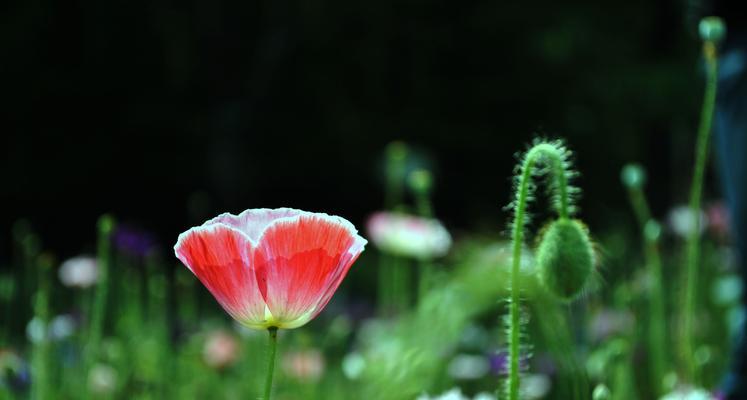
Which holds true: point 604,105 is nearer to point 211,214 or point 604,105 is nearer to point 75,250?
point 211,214

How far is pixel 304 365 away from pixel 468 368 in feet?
2.56

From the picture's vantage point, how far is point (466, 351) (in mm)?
3443

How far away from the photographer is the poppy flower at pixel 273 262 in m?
0.82

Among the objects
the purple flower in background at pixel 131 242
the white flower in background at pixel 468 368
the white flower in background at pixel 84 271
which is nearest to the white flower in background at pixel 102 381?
the white flower in background at pixel 84 271

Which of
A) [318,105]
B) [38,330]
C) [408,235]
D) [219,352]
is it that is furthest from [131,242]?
[318,105]

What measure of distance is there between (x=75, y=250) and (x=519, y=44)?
12.8ft

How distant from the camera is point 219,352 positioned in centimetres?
263

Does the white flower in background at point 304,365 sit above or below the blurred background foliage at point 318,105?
below

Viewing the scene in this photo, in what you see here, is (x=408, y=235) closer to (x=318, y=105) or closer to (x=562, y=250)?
(x=562, y=250)

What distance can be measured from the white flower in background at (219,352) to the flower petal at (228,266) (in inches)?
71.2

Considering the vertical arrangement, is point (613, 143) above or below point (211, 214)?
above

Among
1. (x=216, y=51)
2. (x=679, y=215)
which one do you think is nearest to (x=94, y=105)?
(x=216, y=51)

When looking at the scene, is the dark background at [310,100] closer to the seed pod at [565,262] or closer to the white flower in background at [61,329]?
the white flower in background at [61,329]

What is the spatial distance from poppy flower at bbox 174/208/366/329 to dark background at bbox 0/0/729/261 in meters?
7.11
